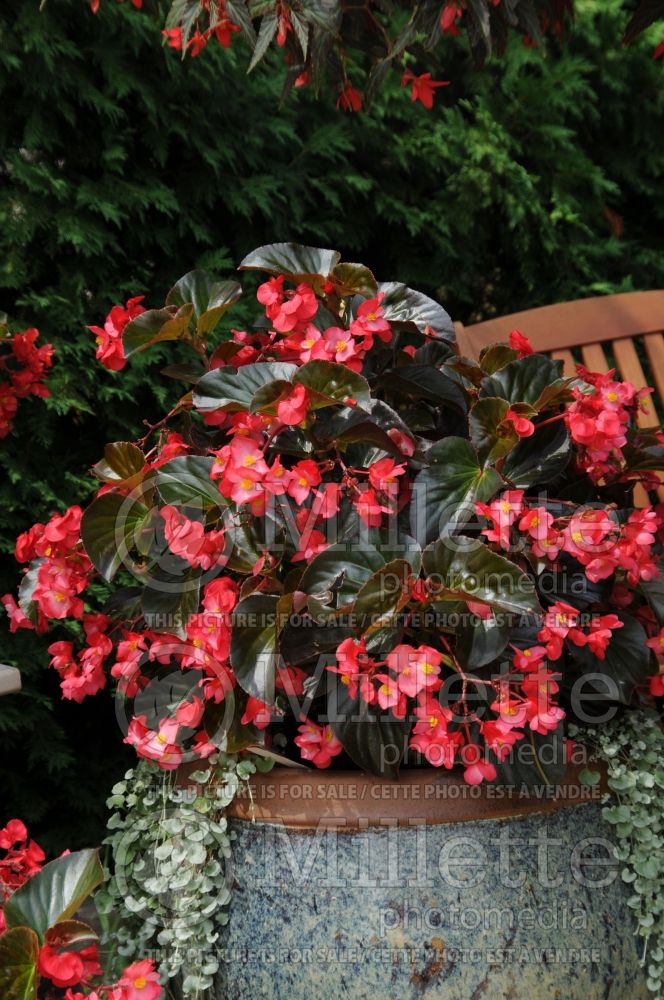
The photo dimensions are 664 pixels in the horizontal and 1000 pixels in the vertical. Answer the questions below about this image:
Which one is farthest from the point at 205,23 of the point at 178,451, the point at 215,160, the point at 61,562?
the point at 61,562

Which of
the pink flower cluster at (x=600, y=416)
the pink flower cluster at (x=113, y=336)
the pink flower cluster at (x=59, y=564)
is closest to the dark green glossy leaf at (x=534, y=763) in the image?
the pink flower cluster at (x=600, y=416)

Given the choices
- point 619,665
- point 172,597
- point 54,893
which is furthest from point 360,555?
point 54,893

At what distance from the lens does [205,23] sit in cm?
146

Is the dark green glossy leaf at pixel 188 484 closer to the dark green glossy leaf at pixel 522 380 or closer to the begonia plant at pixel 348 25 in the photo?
the dark green glossy leaf at pixel 522 380

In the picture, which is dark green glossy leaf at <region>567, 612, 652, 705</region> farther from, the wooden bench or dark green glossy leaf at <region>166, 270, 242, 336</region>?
the wooden bench

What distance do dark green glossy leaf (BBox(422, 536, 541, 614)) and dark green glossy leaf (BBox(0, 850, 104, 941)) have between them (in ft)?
1.50

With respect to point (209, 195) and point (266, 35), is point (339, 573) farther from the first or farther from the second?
point (209, 195)

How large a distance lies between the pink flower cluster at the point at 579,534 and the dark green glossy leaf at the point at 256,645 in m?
0.25

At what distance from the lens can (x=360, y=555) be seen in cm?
105

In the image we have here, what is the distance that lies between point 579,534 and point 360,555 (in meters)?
0.24

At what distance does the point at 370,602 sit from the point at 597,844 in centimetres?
40

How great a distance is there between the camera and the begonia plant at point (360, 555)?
1.03 metres

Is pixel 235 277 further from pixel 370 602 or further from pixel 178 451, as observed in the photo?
pixel 370 602

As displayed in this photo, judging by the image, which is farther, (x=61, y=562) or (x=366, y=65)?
(x=366, y=65)
